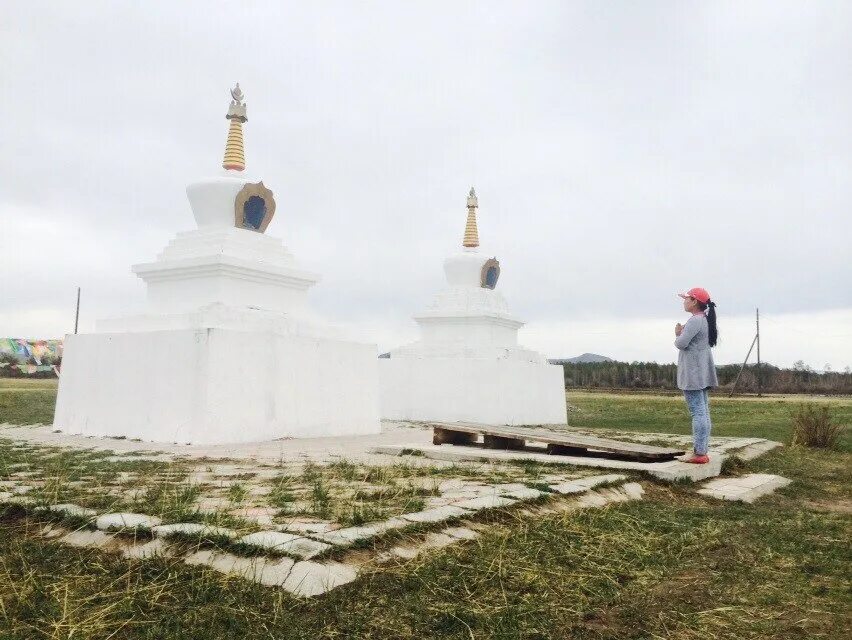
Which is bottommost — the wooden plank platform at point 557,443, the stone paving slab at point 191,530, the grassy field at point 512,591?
the grassy field at point 512,591

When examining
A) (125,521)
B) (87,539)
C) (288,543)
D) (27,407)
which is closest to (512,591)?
(288,543)

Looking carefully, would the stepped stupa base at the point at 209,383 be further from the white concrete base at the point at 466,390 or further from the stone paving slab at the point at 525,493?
the stone paving slab at the point at 525,493

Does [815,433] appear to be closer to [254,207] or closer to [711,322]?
[711,322]

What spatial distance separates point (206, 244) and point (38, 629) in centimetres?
1026

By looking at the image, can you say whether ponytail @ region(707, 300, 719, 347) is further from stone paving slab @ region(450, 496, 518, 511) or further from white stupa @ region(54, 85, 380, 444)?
white stupa @ region(54, 85, 380, 444)

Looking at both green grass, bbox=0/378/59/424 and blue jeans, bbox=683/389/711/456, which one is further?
green grass, bbox=0/378/59/424

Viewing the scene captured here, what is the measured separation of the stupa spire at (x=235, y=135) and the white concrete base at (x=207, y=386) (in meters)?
3.85

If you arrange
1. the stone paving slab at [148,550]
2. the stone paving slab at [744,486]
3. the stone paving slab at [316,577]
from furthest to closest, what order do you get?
the stone paving slab at [744,486] → the stone paving slab at [148,550] → the stone paving slab at [316,577]

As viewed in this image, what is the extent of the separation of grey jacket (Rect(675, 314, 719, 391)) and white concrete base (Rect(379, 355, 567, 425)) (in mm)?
9269

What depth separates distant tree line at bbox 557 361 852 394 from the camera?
4397cm

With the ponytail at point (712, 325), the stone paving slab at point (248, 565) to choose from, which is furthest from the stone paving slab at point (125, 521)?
the ponytail at point (712, 325)

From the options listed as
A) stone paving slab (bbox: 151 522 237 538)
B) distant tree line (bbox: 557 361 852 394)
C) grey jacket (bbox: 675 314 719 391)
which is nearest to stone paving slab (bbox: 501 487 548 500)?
stone paving slab (bbox: 151 522 237 538)

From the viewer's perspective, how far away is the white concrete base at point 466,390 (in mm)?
16312

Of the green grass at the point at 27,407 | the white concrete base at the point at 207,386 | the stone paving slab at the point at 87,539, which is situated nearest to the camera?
the stone paving slab at the point at 87,539
